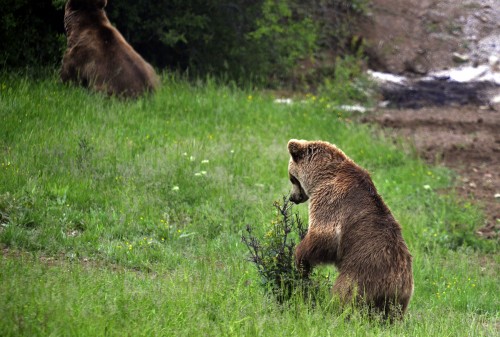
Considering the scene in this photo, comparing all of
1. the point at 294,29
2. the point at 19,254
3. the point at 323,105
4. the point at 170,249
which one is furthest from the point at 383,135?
the point at 19,254

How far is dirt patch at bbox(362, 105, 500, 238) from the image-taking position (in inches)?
435

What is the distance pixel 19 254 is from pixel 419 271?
13.5 ft

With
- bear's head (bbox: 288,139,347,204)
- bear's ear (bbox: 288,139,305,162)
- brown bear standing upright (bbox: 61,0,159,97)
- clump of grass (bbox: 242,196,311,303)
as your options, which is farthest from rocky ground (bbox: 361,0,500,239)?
brown bear standing upright (bbox: 61,0,159,97)

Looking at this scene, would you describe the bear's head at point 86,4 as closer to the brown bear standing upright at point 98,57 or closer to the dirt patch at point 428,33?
the brown bear standing upright at point 98,57

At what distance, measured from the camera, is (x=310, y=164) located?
7.00m

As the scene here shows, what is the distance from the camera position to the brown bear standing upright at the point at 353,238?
626 centimetres

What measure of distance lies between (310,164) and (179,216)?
2.41 metres

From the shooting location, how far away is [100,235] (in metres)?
8.10

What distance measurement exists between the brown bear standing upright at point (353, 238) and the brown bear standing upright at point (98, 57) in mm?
5300

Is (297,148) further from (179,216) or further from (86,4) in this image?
(86,4)

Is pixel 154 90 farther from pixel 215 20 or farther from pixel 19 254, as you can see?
pixel 19 254

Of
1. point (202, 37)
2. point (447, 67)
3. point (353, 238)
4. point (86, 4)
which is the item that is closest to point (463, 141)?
point (447, 67)

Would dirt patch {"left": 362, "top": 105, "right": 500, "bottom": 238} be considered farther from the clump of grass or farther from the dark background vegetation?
the clump of grass

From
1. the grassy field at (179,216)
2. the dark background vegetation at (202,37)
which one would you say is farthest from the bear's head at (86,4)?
the grassy field at (179,216)
